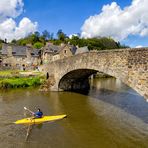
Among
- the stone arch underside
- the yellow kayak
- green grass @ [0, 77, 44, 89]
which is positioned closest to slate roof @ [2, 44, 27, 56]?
green grass @ [0, 77, 44, 89]

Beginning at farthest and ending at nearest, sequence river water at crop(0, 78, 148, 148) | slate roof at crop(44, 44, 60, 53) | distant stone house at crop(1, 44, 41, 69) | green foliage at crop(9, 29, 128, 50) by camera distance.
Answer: green foliage at crop(9, 29, 128, 50), slate roof at crop(44, 44, 60, 53), distant stone house at crop(1, 44, 41, 69), river water at crop(0, 78, 148, 148)

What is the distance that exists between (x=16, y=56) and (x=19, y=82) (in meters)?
23.4

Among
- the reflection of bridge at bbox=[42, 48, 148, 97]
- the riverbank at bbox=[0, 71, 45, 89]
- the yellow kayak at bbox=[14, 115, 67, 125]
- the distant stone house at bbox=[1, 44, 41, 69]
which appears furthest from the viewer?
the distant stone house at bbox=[1, 44, 41, 69]

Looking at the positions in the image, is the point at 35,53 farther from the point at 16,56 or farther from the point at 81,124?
the point at 81,124

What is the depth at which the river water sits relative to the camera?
40.0 feet

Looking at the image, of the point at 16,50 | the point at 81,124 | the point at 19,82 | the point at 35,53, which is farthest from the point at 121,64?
the point at 35,53

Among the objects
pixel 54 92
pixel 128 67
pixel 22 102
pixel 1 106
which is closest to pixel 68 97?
pixel 54 92

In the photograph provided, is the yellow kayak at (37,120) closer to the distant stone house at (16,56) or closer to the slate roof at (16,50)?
the distant stone house at (16,56)

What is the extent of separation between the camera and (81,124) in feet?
50.6

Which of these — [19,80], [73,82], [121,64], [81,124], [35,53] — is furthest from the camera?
[35,53]

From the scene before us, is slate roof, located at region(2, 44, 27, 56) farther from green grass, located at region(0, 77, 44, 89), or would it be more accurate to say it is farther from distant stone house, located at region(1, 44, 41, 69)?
green grass, located at region(0, 77, 44, 89)

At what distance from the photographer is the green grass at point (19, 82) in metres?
30.1

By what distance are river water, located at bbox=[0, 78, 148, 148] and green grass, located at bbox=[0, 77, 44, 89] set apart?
237 inches

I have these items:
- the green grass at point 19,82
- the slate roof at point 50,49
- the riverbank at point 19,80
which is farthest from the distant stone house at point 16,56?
the green grass at point 19,82
